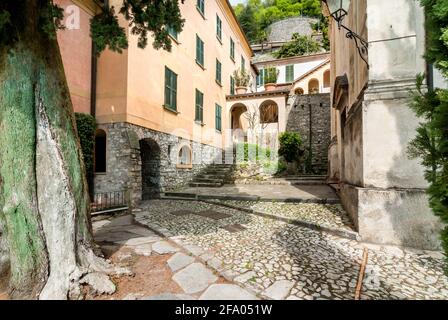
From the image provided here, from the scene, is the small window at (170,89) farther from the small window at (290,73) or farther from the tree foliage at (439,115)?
the small window at (290,73)

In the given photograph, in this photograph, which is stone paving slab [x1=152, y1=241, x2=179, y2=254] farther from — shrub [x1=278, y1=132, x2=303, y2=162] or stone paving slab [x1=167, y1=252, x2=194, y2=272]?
shrub [x1=278, y1=132, x2=303, y2=162]

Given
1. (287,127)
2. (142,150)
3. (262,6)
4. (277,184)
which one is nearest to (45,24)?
(142,150)

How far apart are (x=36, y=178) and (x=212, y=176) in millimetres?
8983

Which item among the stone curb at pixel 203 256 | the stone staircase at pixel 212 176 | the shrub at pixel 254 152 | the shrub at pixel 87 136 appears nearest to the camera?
the stone curb at pixel 203 256

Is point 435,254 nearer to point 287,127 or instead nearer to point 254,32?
point 287,127

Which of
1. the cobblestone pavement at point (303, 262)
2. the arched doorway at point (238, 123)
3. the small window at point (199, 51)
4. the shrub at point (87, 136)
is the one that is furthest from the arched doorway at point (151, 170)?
the arched doorway at point (238, 123)

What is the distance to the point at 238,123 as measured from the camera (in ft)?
59.8

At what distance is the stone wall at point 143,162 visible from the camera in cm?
729

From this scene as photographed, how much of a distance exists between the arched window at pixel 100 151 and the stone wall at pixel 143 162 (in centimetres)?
49

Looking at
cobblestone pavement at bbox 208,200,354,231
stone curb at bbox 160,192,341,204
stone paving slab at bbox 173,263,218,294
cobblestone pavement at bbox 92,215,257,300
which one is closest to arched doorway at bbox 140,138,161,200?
stone curb at bbox 160,192,341,204

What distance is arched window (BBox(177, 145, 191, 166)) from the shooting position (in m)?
10.5

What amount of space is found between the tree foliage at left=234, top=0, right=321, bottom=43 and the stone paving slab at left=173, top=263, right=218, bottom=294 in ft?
126

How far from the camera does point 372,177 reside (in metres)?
3.65

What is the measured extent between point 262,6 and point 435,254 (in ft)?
169
